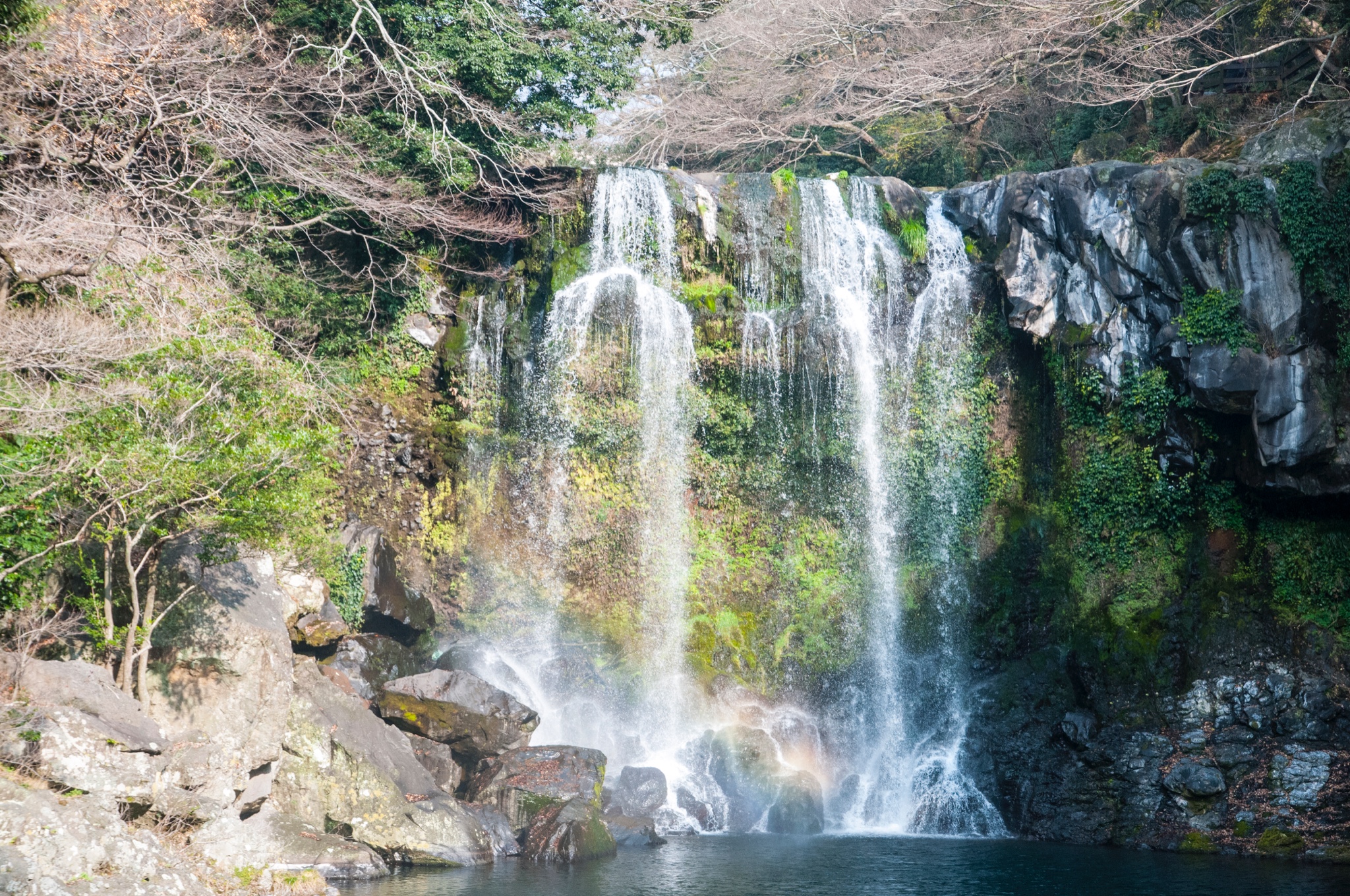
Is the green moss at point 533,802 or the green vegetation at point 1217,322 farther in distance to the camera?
the green vegetation at point 1217,322

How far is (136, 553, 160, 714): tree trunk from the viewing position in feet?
32.4

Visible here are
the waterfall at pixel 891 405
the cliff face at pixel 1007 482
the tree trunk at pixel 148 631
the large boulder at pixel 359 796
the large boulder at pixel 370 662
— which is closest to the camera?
the tree trunk at pixel 148 631

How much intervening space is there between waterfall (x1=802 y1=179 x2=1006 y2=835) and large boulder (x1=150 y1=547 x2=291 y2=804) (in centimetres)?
916

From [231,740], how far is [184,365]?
4.06 m

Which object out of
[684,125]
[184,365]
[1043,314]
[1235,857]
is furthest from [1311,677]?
[684,125]

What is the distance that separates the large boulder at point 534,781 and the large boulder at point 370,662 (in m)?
2.03

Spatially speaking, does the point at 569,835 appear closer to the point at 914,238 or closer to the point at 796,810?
the point at 796,810

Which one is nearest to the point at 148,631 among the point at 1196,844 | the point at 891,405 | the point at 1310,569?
the point at 891,405

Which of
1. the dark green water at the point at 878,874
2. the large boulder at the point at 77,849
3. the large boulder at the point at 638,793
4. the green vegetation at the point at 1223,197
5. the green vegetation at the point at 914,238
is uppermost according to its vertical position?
the green vegetation at the point at 914,238

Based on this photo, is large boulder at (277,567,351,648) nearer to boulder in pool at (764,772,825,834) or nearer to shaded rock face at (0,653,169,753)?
shaded rock face at (0,653,169,753)

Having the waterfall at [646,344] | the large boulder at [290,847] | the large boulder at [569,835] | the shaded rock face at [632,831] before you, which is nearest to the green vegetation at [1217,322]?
the waterfall at [646,344]

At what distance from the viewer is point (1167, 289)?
15.4 metres

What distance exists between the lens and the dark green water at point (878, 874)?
10.2 meters

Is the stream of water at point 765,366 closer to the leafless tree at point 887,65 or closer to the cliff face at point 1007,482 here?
the cliff face at point 1007,482
